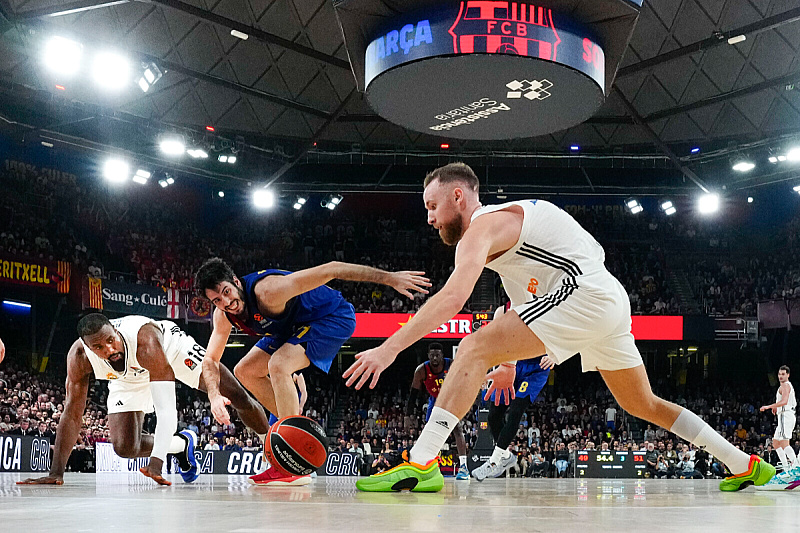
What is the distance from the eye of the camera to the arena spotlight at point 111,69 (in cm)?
1647

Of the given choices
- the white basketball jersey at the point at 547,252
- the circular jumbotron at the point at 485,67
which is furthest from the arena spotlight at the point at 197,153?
the white basketball jersey at the point at 547,252

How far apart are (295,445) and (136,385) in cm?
258

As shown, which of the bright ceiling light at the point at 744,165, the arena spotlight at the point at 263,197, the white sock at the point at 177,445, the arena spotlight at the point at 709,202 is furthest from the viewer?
the arena spotlight at the point at 709,202

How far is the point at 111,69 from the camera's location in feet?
54.3

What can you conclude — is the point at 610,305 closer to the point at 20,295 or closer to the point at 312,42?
the point at 312,42

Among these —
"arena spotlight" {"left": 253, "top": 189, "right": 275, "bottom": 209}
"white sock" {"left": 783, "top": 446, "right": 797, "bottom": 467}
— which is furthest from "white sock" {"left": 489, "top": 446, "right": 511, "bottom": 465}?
"arena spotlight" {"left": 253, "top": 189, "right": 275, "bottom": 209}

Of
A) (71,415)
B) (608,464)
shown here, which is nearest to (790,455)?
(608,464)

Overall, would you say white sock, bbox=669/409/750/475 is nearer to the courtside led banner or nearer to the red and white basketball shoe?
the red and white basketball shoe

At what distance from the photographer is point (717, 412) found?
80.5 ft

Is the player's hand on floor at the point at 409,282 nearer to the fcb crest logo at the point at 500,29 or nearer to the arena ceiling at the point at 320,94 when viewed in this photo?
the fcb crest logo at the point at 500,29

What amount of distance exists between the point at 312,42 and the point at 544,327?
1450cm

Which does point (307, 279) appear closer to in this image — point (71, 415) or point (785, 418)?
point (71, 415)

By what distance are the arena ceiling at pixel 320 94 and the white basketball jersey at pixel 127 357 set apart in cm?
949

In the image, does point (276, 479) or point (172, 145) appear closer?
point (276, 479)
